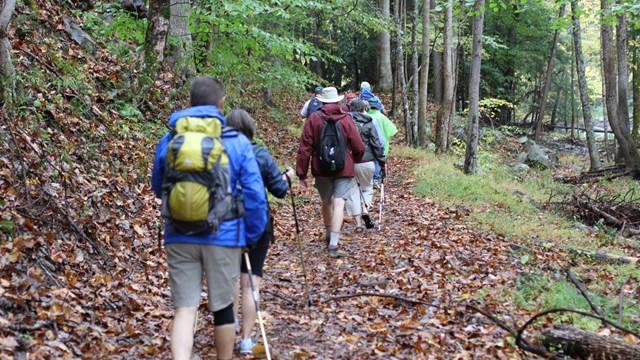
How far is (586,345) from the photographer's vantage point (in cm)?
508

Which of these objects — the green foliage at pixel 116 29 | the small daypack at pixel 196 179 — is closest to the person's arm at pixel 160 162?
the small daypack at pixel 196 179

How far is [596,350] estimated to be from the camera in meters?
5.05

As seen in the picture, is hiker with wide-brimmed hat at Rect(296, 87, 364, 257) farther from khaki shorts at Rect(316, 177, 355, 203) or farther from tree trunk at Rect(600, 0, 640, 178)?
tree trunk at Rect(600, 0, 640, 178)

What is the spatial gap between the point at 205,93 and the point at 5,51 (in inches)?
178

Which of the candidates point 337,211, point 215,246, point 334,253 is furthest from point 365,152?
point 215,246

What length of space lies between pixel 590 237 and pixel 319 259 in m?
5.43

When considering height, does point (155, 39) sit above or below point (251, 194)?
above

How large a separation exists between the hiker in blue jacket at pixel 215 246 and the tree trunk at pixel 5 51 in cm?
392

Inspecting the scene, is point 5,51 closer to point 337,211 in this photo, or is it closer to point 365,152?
point 337,211

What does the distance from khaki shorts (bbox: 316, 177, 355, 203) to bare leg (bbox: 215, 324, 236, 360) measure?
4240 millimetres

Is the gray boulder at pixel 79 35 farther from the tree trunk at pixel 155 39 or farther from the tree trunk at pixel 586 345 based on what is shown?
the tree trunk at pixel 586 345

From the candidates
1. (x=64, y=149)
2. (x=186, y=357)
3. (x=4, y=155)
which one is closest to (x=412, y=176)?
(x=64, y=149)

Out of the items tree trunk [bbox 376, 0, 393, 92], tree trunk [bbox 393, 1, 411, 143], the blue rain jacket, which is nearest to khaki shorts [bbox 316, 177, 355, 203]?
the blue rain jacket

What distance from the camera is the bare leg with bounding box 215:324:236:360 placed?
412 cm
